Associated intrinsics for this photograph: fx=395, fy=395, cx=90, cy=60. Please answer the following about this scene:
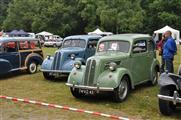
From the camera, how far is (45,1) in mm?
74938

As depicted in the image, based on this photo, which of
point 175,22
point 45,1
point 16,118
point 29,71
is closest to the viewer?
point 16,118

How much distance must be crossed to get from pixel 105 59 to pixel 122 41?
149 cm

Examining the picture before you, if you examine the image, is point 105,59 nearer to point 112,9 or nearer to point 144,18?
point 112,9

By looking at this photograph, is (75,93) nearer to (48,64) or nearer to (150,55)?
(150,55)

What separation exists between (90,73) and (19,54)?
5.93 m

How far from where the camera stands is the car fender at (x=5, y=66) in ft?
48.0

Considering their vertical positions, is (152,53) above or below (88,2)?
below

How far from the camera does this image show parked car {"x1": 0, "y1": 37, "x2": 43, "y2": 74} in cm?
1497

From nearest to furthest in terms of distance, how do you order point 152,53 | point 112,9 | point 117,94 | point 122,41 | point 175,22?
point 117,94, point 122,41, point 152,53, point 112,9, point 175,22

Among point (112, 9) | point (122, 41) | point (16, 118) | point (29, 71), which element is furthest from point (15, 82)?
point (112, 9)

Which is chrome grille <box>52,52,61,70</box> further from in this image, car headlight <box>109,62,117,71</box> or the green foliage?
the green foliage

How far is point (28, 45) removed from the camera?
16500 mm

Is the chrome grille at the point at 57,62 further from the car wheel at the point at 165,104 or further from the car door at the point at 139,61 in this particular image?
the car wheel at the point at 165,104

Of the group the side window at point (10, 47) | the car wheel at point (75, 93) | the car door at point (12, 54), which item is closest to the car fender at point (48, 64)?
the car door at point (12, 54)
